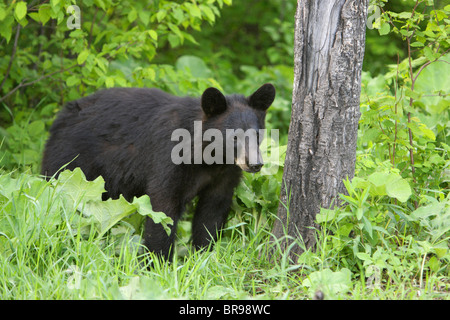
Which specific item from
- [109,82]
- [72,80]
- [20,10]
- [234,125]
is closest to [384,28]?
[234,125]

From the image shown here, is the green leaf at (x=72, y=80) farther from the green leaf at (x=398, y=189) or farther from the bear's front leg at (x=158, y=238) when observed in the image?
the green leaf at (x=398, y=189)

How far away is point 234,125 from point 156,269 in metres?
1.15

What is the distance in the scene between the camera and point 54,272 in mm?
2855

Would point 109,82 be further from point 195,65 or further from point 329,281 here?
point 329,281

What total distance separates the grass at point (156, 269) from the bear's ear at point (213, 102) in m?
0.99

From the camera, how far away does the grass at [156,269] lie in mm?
2699

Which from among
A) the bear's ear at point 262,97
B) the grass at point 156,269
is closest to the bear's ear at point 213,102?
the bear's ear at point 262,97

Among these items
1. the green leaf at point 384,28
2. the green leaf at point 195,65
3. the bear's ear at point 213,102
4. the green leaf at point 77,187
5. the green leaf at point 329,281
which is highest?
the green leaf at point 195,65

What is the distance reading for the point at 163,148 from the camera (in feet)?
12.4

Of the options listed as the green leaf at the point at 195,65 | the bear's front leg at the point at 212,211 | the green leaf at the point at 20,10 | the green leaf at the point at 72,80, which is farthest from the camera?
the green leaf at the point at 195,65

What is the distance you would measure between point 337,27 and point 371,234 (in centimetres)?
123

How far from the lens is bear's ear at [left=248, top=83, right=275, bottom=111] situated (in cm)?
371

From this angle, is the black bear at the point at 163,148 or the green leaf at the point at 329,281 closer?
the green leaf at the point at 329,281
